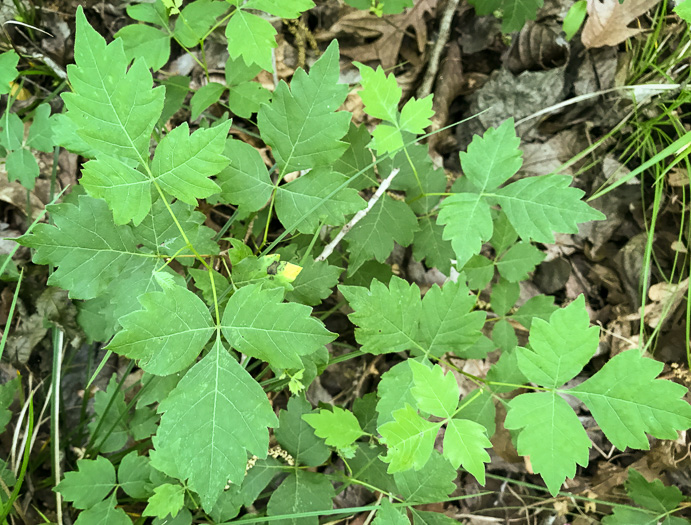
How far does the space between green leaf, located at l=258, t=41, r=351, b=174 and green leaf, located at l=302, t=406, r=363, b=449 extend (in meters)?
0.85

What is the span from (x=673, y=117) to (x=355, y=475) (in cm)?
200

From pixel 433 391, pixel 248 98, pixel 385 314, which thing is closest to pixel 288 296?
pixel 385 314

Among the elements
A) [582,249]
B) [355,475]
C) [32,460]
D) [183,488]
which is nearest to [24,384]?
[32,460]

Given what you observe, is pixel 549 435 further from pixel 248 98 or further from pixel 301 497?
pixel 248 98

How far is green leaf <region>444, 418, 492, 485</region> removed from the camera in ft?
4.13

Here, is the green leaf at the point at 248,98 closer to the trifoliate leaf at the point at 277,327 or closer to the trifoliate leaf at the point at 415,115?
the trifoliate leaf at the point at 415,115

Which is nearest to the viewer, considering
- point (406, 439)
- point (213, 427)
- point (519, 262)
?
point (213, 427)

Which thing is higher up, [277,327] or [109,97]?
[109,97]

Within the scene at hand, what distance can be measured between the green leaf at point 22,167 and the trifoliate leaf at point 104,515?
1.25 metres

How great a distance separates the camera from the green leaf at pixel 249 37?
5.19 ft

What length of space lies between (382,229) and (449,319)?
43 centimetres

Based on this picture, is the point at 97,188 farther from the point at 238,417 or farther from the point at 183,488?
the point at 183,488

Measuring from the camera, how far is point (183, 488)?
1.57 metres

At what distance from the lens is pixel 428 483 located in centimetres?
158
